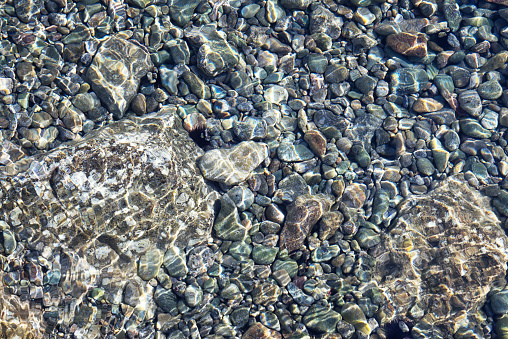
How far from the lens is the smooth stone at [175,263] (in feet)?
17.5

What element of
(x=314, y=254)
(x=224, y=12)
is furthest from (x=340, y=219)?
A: (x=224, y=12)

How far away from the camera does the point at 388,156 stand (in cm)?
638

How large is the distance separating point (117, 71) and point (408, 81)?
15.5ft

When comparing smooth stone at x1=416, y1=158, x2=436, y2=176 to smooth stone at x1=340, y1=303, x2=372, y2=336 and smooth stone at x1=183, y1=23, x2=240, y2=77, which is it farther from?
smooth stone at x1=183, y1=23, x2=240, y2=77

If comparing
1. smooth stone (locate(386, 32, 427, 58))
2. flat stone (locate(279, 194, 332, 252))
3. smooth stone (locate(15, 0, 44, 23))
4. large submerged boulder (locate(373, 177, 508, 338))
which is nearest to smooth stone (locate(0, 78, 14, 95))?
smooth stone (locate(15, 0, 44, 23))

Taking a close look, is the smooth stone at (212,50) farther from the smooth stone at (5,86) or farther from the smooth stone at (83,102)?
the smooth stone at (5,86)

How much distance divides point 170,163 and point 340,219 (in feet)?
8.27

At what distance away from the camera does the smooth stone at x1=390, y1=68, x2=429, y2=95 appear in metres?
6.76

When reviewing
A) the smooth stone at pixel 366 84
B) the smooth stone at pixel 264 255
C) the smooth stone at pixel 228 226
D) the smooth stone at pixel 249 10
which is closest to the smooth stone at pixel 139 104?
the smooth stone at pixel 228 226

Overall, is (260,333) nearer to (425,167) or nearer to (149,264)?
(149,264)

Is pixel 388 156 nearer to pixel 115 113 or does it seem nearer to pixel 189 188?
pixel 189 188

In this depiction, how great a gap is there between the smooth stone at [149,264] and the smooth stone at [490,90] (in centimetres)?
572

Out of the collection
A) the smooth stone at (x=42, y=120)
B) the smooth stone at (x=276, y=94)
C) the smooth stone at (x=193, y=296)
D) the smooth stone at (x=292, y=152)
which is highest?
the smooth stone at (x=42, y=120)

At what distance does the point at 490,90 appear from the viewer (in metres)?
6.61
